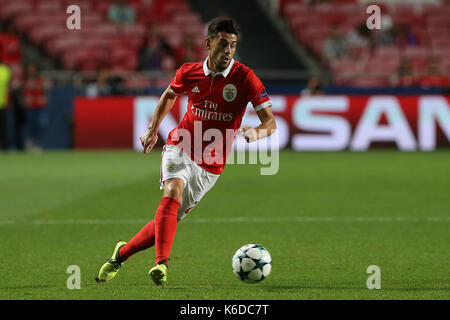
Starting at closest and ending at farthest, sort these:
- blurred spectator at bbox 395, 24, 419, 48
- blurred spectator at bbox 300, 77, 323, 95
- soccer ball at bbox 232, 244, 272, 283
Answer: soccer ball at bbox 232, 244, 272, 283 → blurred spectator at bbox 300, 77, 323, 95 → blurred spectator at bbox 395, 24, 419, 48

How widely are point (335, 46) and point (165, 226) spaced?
17.4m

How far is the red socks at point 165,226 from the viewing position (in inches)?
228

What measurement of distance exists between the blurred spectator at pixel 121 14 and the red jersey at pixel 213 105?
1731cm

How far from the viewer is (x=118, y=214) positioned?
1002 cm

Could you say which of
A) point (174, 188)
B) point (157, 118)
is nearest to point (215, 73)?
point (157, 118)

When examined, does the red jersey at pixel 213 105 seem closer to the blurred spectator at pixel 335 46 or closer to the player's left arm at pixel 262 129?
the player's left arm at pixel 262 129

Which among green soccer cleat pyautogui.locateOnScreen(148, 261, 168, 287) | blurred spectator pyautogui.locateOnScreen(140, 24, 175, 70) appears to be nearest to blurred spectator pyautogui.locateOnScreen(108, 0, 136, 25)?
blurred spectator pyautogui.locateOnScreen(140, 24, 175, 70)

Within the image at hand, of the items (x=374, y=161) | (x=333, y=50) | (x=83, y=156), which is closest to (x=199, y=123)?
(x=374, y=161)

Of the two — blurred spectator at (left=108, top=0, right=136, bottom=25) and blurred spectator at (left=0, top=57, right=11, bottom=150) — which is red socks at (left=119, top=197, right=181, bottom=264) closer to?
blurred spectator at (left=0, top=57, right=11, bottom=150)

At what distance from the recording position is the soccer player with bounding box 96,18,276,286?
6066mm

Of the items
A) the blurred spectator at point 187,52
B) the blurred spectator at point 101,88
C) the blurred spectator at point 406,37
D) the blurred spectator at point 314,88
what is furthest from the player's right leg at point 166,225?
the blurred spectator at point 406,37

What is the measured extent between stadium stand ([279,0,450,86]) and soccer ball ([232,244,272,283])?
14.5 meters

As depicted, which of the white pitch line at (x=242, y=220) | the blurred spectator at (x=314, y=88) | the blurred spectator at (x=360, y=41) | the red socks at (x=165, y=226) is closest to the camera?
the red socks at (x=165, y=226)
